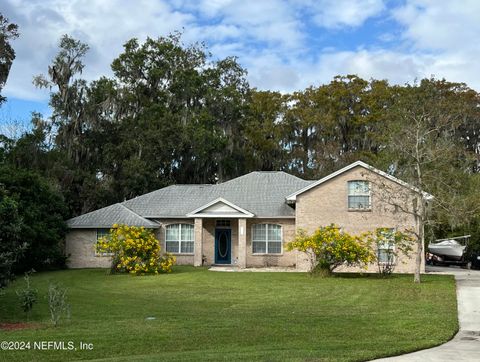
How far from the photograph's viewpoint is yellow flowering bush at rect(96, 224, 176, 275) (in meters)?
26.8

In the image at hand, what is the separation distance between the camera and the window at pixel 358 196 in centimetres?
2925

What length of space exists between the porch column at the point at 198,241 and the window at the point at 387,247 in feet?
30.6

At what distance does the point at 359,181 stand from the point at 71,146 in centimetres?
2376

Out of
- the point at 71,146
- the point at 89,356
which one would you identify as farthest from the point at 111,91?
the point at 89,356

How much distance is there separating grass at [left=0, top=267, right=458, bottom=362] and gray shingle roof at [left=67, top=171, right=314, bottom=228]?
33.1 feet

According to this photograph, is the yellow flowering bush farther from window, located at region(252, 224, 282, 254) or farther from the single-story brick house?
window, located at region(252, 224, 282, 254)

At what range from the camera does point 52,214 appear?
3125 centimetres

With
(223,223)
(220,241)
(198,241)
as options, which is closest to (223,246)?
(220,241)

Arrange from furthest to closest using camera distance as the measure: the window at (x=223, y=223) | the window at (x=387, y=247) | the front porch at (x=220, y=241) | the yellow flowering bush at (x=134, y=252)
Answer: the window at (x=223, y=223), the front porch at (x=220, y=241), the yellow flowering bush at (x=134, y=252), the window at (x=387, y=247)

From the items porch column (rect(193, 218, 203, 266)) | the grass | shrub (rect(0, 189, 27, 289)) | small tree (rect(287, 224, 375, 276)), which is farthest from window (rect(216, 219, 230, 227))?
shrub (rect(0, 189, 27, 289))

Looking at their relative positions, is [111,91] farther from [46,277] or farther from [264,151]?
[46,277]

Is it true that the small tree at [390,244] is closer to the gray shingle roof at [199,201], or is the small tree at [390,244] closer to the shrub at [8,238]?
the gray shingle roof at [199,201]

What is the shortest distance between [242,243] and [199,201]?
4.44 metres

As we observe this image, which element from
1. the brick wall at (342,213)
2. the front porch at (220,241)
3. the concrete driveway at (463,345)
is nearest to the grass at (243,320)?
the concrete driveway at (463,345)
